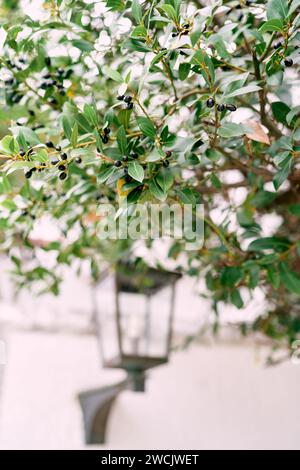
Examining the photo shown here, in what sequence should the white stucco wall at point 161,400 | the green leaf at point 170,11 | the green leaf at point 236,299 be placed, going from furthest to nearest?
1. the white stucco wall at point 161,400
2. the green leaf at point 236,299
3. the green leaf at point 170,11

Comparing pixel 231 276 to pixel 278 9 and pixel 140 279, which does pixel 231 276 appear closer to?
pixel 278 9

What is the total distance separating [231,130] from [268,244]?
41 centimetres

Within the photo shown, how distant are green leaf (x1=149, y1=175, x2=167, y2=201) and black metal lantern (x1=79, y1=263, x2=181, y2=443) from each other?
103 centimetres

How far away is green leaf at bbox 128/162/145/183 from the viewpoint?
826mm

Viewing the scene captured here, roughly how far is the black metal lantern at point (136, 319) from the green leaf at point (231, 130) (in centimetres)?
110

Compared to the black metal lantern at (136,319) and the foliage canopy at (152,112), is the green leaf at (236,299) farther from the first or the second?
the black metal lantern at (136,319)

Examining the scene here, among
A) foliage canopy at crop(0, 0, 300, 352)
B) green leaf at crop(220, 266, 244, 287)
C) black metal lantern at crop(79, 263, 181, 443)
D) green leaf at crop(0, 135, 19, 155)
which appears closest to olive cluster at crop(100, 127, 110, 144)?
foliage canopy at crop(0, 0, 300, 352)

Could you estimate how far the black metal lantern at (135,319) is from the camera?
197 centimetres

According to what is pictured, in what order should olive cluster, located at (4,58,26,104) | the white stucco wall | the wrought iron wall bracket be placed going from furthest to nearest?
1. the white stucco wall
2. the wrought iron wall bracket
3. olive cluster, located at (4,58,26,104)

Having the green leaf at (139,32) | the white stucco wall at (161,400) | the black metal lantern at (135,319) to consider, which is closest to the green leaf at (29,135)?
the green leaf at (139,32)

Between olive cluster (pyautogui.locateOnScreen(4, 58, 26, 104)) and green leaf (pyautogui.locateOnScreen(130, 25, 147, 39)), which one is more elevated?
green leaf (pyautogui.locateOnScreen(130, 25, 147, 39))

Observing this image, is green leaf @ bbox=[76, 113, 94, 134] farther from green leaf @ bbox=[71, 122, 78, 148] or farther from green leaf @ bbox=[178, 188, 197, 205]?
green leaf @ bbox=[178, 188, 197, 205]
